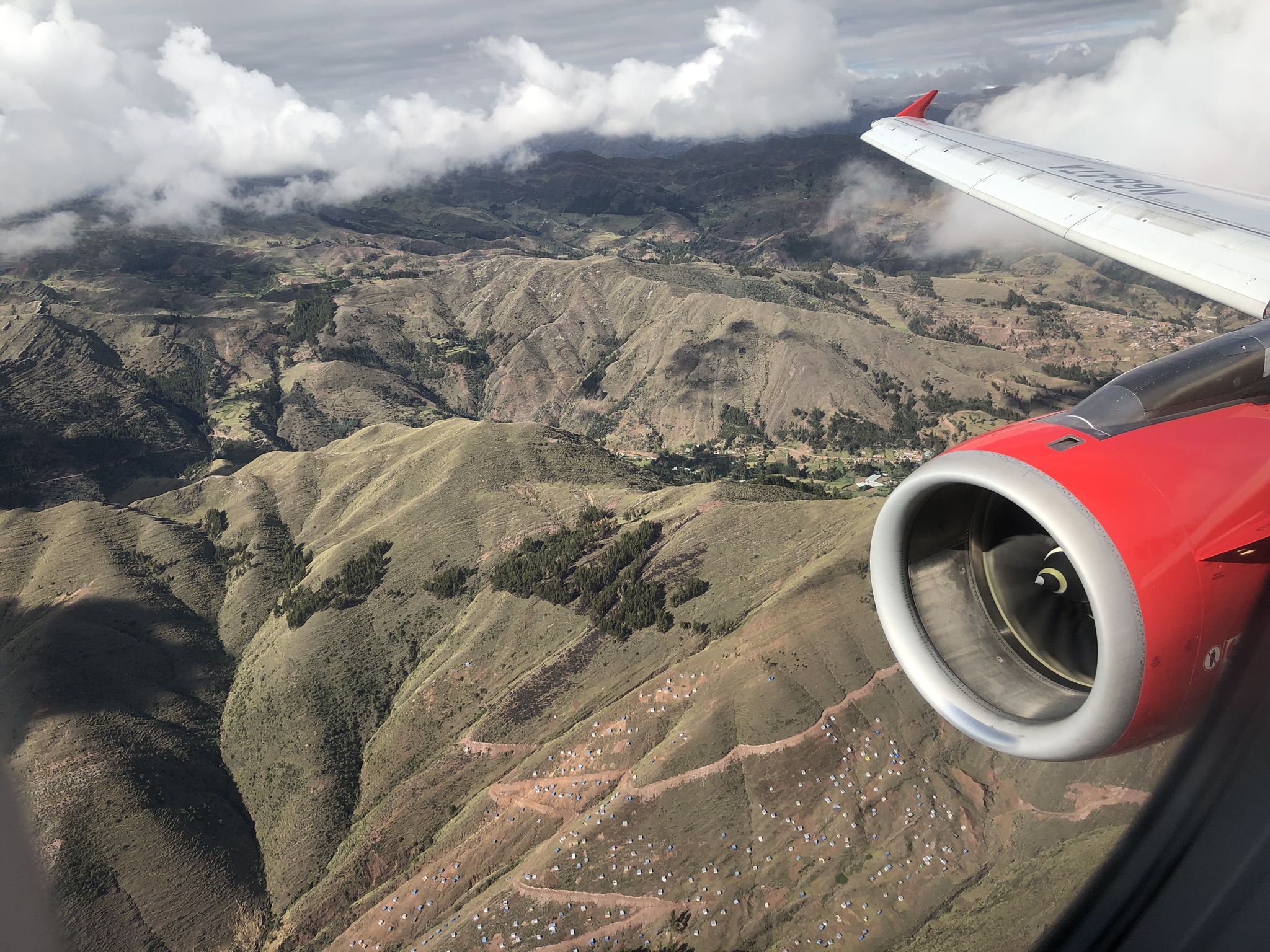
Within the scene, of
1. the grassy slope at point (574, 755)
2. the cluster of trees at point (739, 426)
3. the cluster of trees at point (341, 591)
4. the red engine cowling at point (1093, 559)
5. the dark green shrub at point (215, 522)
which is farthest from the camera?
the cluster of trees at point (739, 426)

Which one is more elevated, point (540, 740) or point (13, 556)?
point (540, 740)

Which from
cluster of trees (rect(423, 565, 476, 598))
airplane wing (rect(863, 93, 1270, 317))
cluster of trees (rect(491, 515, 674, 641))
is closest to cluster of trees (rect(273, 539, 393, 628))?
cluster of trees (rect(423, 565, 476, 598))

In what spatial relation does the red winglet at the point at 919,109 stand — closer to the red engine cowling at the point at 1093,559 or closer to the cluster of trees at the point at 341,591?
the red engine cowling at the point at 1093,559

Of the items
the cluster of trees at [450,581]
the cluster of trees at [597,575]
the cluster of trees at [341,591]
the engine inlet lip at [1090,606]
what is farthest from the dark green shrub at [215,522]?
the engine inlet lip at [1090,606]

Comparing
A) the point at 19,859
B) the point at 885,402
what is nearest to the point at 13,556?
the point at 19,859

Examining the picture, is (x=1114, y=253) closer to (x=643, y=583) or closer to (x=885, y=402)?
(x=643, y=583)

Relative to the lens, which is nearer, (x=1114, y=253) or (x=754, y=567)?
(x=1114, y=253)
